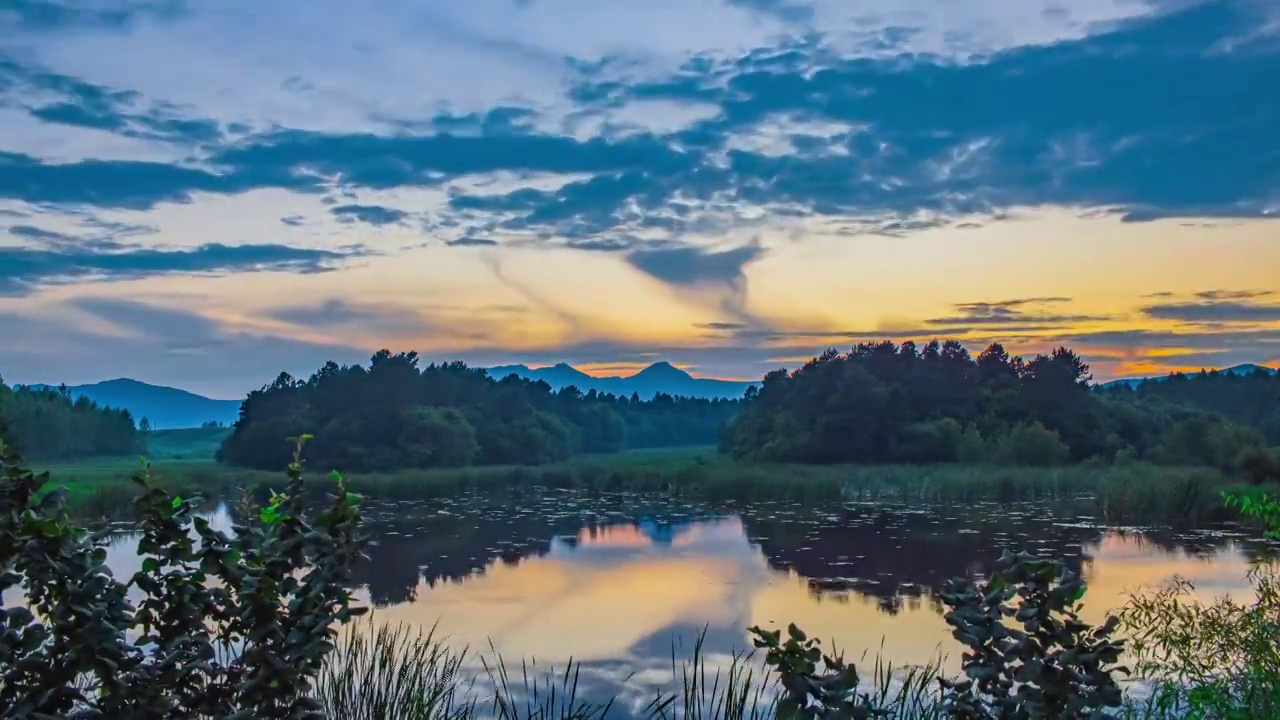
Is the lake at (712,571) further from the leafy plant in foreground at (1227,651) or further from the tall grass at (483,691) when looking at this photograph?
the leafy plant in foreground at (1227,651)

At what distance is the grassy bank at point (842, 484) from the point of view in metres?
22.1

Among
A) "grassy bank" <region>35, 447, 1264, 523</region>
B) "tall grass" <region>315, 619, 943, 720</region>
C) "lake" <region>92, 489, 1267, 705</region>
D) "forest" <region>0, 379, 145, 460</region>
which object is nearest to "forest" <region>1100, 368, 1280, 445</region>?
"grassy bank" <region>35, 447, 1264, 523</region>

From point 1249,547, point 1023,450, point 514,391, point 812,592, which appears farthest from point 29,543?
point 514,391

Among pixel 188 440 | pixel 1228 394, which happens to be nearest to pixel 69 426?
pixel 188 440

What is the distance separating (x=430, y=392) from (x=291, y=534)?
52.2 metres

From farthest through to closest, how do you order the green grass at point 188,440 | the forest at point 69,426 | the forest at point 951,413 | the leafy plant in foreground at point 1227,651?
the green grass at point 188,440 → the forest at point 69,426 → the forest at point 951,413 → the leafy plant in foreground at point 1227,651

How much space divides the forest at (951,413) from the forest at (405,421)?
11.7 m

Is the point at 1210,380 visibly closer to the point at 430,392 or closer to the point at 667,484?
the point at 667,484

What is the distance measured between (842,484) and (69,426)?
4440 cm

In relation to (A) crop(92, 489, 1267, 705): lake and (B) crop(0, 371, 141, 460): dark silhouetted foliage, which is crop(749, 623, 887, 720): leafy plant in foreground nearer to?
(A) crop(92, 489, 1267, 705): lake

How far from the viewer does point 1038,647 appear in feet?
9.20

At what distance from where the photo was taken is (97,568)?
2.85 metres


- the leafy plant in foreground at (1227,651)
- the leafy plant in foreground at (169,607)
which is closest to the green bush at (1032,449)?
the leafy plant in foreground at (1227,651)

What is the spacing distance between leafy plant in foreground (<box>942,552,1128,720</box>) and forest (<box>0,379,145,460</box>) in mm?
50880
